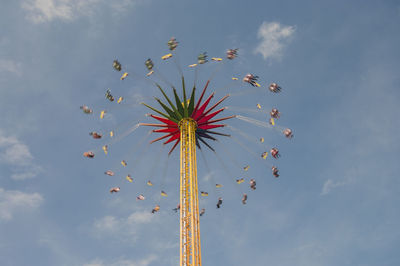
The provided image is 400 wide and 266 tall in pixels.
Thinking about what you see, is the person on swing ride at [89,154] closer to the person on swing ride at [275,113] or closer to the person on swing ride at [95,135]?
the person on swing ride at [95,135]

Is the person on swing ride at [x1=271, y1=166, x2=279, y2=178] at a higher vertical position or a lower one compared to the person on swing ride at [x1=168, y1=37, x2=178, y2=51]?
lower

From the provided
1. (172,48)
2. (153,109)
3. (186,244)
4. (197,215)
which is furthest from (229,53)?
(186,244)

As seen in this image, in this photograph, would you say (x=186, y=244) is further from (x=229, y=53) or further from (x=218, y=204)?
(x=229, y=53)

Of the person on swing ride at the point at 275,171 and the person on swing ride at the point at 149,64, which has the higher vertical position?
the person on swing ride at the point at 149,64

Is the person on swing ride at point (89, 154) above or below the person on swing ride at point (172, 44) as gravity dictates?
below

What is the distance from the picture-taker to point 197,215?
38188mm

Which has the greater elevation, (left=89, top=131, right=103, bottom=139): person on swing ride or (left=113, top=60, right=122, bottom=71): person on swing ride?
(left=113, top=60, right=122, bottom=71): person on swing ride

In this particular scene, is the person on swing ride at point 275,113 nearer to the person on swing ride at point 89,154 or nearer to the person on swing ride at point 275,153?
the person on swing ride at point 275,153

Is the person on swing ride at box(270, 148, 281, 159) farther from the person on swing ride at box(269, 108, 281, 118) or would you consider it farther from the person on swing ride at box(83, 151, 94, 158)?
the person on swing ride at box(83, 151, 94, 158)

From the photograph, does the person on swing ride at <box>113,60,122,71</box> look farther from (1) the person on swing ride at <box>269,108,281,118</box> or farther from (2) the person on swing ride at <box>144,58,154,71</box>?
(1) the person on swing ride at <box>269,108,281,118</box>

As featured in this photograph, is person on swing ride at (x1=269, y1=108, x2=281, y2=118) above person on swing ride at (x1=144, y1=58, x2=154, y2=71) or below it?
below

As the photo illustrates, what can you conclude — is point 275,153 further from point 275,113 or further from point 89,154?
point 89,154

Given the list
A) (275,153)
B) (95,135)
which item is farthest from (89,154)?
(275,153)

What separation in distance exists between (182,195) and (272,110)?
12166mm
